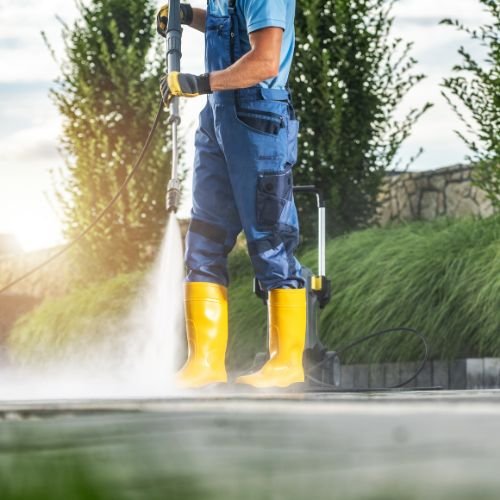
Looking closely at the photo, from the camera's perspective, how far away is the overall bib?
11.8 ft

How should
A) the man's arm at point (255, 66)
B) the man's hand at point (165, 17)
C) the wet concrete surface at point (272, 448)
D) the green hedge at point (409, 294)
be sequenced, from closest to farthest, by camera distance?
the wet concrete surface at point (272, 448)
the man's arm at point (255, 66)
the man's hand at point (165, 17)
the green hedge at point (409, 294)

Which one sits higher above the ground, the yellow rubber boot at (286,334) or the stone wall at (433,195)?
the stone wall at (433,195)

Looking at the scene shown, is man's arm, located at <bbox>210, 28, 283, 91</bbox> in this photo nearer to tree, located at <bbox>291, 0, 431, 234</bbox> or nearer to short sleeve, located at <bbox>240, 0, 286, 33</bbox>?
short sleeve, located at <bbox>240, 0, 286, 33</bbox>

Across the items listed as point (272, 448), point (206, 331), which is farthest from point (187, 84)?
point (272, 448)

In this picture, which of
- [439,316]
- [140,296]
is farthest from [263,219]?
[140,296]

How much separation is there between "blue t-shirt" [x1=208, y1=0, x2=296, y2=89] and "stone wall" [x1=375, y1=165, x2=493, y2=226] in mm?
7175

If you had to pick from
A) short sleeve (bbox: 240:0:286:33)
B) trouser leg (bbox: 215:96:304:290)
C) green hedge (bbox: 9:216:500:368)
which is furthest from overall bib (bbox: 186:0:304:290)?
green hedge (bbox: 9:216:500:368)

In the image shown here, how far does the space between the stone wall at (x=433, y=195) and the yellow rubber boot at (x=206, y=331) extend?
722 cm

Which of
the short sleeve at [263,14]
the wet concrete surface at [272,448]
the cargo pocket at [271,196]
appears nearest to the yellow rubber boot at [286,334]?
the cargo pocket at [271,196]

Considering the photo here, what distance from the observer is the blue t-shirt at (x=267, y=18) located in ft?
11.6

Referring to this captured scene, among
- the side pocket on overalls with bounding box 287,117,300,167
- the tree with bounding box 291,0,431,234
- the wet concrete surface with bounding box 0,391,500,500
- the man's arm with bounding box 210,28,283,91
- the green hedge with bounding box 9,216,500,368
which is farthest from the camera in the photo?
the tree with bounding box 291,0,431,234

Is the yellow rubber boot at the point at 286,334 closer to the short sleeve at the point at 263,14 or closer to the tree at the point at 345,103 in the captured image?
the short sleeve at the point at 263,14

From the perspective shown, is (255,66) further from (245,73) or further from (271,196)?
(271,196)

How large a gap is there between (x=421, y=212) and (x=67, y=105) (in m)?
4.25
